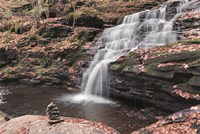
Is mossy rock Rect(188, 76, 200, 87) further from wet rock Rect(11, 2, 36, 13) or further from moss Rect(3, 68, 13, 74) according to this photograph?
wet rock Rect(11, 2, 36, 13)

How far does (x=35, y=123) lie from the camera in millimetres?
7172

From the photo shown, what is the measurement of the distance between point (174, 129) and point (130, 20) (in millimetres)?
14132

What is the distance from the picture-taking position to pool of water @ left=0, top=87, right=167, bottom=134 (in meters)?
10.4

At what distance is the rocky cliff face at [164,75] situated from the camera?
8.95m

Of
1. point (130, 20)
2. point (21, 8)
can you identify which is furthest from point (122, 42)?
point (21, 8)

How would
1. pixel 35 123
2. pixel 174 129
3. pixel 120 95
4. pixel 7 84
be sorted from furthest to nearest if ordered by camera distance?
pixel 7 84 → pixel 120 95 → pixel 35 123 → pixel 174 129

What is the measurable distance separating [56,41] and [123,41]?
701cm

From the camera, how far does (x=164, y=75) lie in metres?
9.79

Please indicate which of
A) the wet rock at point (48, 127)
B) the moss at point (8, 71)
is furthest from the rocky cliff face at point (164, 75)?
the moss at point (8, 71)

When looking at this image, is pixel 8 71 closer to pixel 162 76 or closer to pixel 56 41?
pixel 56 41

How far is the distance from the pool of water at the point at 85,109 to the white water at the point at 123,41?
1201 mm

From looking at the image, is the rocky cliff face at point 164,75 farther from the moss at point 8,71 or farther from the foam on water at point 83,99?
the moss at point 8,71

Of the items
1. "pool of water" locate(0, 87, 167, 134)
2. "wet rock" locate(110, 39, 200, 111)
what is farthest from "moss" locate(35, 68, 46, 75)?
"wet rock" locate(110, 39, 200, 111)

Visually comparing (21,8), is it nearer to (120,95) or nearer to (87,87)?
(87,87)
